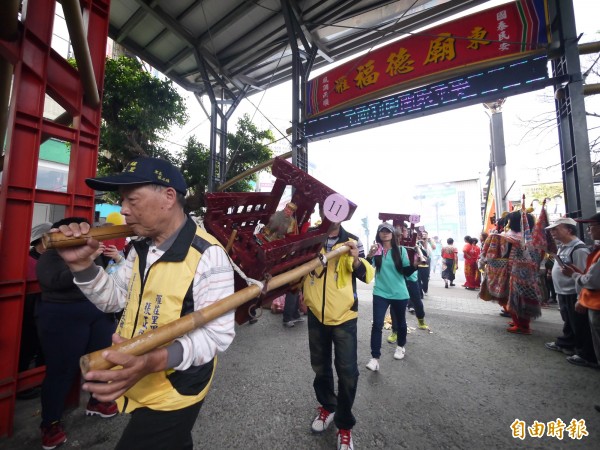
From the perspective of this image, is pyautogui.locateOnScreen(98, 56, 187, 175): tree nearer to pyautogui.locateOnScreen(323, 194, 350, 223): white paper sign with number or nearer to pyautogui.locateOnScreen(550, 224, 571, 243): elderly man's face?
pyautogui.locateOnScreen(323, 194, 350, 223): white paper sign with number

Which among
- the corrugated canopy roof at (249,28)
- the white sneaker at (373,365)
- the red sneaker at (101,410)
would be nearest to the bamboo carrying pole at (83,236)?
the red sneaker at (101,410)

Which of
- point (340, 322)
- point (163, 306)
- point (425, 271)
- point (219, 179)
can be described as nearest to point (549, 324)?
point (425, 271)

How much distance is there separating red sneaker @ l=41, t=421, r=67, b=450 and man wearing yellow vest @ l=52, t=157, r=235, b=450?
194 centimetres

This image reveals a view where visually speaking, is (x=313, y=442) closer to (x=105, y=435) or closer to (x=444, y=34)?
(x=105, y=435)

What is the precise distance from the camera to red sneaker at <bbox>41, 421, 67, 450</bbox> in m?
2.36

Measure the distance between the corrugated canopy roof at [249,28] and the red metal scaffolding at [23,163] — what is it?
5.32 m

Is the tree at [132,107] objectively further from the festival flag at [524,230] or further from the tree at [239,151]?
the festival flag at [524,230]

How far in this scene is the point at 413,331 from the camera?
17.9 ft

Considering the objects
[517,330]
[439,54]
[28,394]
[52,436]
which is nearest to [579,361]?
[517,330]

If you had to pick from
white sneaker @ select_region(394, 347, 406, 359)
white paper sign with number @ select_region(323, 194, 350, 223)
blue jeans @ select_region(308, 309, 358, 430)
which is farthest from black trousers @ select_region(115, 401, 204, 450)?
white sneaker @ select_region(394, 347, 406, 359)

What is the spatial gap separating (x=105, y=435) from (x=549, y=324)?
27.1ft

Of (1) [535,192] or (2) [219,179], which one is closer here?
(2) [219,179]

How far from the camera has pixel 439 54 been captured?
5934 mm

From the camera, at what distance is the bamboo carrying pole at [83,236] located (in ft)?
4.03
